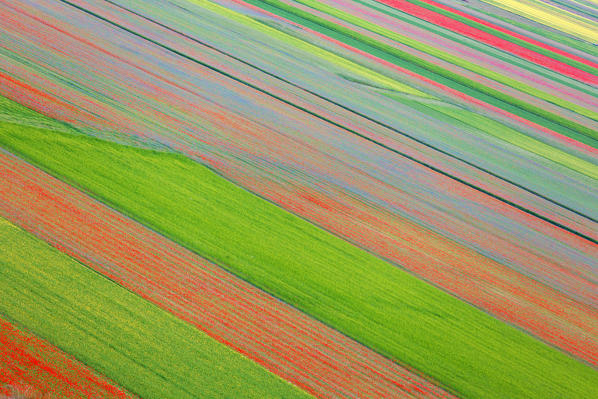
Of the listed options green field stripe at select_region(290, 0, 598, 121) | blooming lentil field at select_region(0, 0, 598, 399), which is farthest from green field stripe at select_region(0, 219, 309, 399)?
green field stripe at select_region(290, 0, 598, 121)

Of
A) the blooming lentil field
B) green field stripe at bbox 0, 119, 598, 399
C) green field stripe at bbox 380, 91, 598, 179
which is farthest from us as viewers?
green field stripe at bbox 380, 91, 598, 179

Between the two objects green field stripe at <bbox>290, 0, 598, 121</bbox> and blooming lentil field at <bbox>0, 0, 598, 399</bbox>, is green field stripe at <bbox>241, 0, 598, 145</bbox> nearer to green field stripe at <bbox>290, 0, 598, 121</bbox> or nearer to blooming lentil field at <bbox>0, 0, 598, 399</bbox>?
blooming lentil field at <bbox>0, 0, 598, 399</bbox>

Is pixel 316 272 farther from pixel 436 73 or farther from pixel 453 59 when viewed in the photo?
pixel 453 59

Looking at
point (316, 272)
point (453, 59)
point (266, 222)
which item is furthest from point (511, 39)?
point (316, 272)

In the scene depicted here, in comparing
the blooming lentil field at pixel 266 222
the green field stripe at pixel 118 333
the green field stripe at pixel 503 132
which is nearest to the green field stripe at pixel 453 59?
the blooming lentil field at pixel 266 222

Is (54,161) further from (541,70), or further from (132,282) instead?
(541,70)

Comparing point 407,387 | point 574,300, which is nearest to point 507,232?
point 574,300
